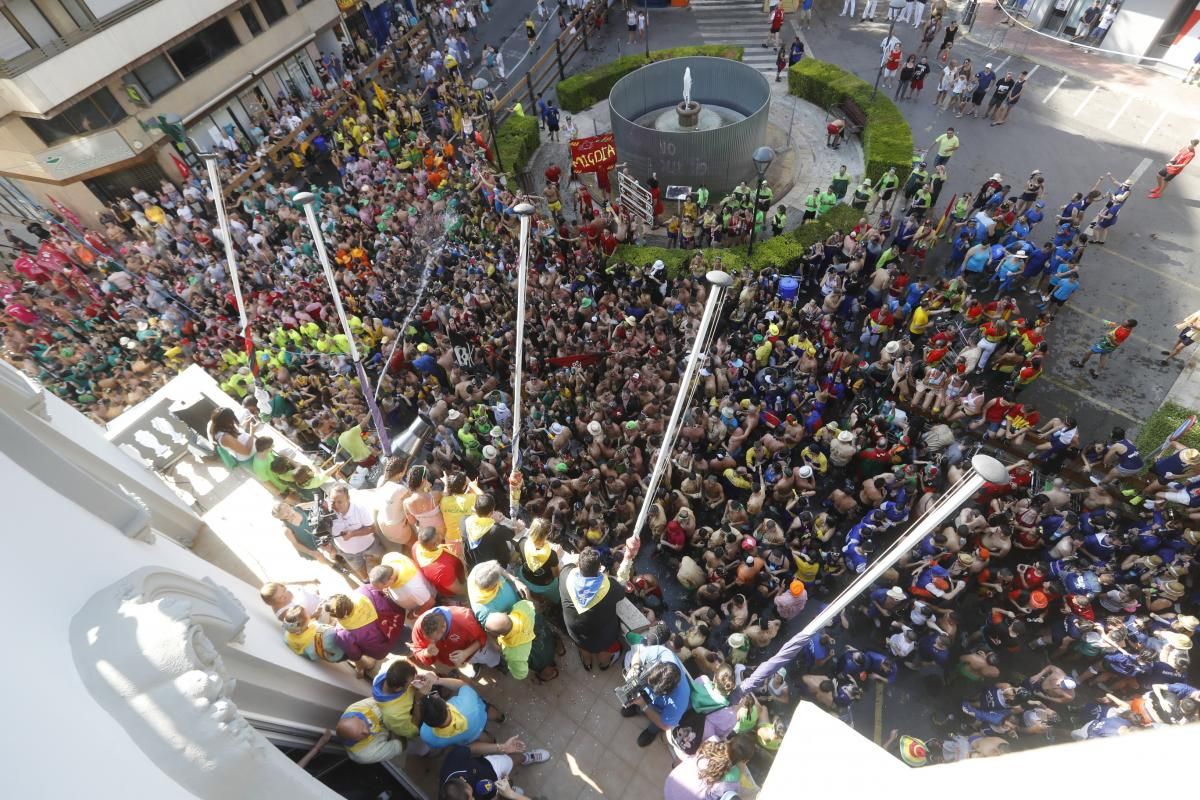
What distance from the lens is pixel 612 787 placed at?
7051 mm

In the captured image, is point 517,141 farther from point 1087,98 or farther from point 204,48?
point 1087,98

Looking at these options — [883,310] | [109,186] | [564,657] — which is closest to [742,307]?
[883,310]

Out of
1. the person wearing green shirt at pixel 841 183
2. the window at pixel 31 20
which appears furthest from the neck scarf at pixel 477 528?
the window at pixel 31 20

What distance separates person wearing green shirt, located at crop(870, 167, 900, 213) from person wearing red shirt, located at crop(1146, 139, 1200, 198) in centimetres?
739

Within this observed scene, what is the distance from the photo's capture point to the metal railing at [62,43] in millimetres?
19016

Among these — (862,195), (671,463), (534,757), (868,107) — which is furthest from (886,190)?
(534,757)

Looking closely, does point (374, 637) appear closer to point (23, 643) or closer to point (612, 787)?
point (612, 787)

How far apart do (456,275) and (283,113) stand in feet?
49.5

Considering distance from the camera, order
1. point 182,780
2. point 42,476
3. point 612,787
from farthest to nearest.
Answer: point 612,787
point 42,476
point 182,780

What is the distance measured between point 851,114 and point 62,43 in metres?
26.8

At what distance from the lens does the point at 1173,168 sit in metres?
17.9

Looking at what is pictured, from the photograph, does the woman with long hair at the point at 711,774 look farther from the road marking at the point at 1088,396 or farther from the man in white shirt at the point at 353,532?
the road marking at the point at 1088,396

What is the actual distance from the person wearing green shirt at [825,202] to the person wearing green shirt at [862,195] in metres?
0.59

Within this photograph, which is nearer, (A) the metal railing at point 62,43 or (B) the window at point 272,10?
(A) the metal railing at point 62,43
